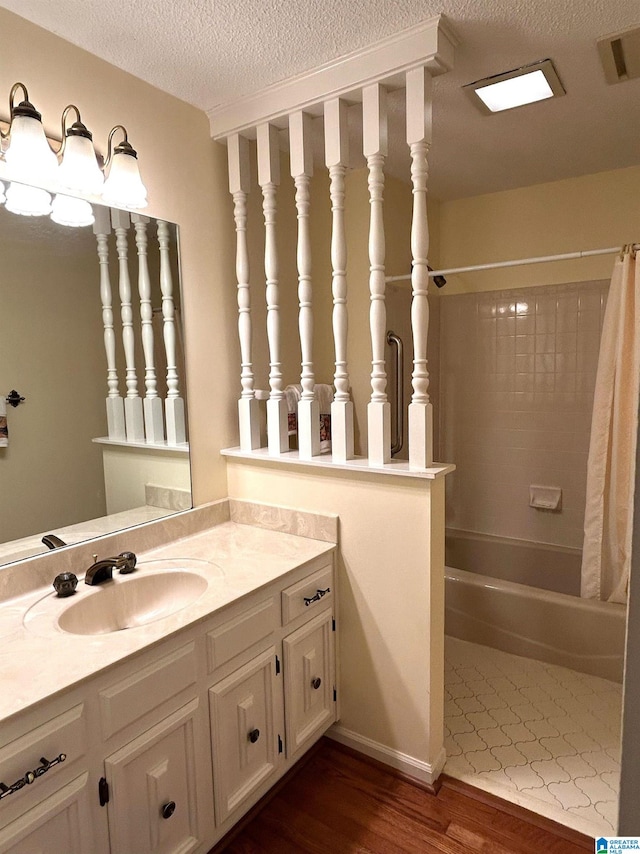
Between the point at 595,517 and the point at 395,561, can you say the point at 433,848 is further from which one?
the point at 595,517

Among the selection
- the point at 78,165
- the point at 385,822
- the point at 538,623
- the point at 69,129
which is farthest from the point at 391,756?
the point at 69,129

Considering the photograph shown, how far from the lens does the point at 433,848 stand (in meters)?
1.45

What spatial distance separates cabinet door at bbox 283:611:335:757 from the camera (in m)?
1.59

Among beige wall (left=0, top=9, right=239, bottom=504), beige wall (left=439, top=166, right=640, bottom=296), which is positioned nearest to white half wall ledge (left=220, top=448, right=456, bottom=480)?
beige wall (left=0, top=9, right=239, bottom=504)

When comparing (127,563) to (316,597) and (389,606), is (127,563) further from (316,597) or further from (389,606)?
Result: (389,606)

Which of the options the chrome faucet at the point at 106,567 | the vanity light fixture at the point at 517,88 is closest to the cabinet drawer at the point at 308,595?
the chrome faucet at the point at 106,567

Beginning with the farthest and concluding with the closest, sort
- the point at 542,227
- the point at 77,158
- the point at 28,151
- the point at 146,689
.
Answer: the point at 542,227
the point at 77,158
the point at 28,151
the point at 146,689

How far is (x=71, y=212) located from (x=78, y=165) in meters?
0.16

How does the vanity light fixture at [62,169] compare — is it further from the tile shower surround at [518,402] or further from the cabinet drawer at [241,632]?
the tile shower surround at [518,402]

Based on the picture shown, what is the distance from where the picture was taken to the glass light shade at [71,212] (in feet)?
4.82

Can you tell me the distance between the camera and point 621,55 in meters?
1.60

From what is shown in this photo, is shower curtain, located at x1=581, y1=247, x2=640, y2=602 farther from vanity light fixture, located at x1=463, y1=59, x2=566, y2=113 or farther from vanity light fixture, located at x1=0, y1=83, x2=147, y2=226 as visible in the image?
vanity light fixture, located at x1=0, y1=83, x2=147, y2=226

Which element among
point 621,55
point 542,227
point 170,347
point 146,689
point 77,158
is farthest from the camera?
point 542,227

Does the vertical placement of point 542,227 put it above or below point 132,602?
above
